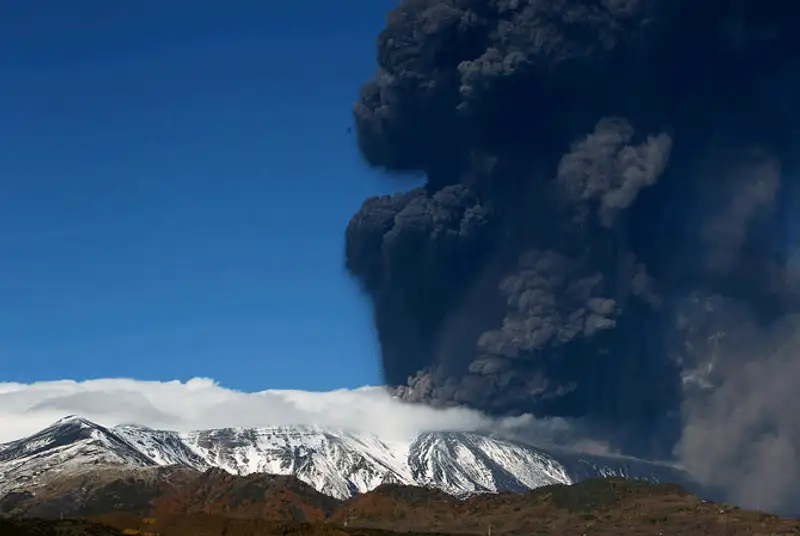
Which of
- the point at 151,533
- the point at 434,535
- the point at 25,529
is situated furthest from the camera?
the point at 434,535

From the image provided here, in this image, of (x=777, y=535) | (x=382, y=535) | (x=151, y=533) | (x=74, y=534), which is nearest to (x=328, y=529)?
(x=382, y=535)

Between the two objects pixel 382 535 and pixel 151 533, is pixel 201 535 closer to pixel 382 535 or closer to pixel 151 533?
pixel 151 533

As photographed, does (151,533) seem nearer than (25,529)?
No

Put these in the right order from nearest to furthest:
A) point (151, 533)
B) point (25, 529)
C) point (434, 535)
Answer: point (25, 529) < point (151, 533) < point (434, 535)

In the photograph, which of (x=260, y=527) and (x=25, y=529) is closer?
(x=25, y=529)

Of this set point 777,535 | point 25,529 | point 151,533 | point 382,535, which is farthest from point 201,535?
point 777,535

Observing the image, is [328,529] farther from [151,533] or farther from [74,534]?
[74,534]

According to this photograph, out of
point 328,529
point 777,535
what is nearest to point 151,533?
point 328,529
